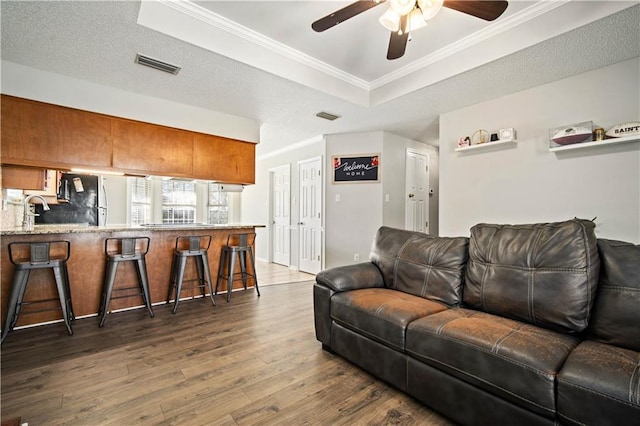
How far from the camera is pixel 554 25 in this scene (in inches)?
87.7

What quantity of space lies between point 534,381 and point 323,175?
4.38 meters

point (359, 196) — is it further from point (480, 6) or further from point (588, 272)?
point (588, 272)


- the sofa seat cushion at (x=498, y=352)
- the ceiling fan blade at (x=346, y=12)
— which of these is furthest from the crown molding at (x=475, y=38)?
the sofa seat cushion at (x=498, y=352)

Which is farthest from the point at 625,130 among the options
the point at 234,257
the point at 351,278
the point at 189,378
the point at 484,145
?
the point at 234,257

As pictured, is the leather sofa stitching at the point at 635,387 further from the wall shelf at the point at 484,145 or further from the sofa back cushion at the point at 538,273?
the wall shelf at the point at 484,145

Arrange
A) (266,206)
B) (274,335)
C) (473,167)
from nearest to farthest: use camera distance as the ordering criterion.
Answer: (274,335)
(473,167)
(266,206)

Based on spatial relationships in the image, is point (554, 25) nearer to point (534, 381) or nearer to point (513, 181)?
point (513, 181)

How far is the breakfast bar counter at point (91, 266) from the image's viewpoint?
8.87ft

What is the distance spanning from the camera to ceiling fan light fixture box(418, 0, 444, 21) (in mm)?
1712

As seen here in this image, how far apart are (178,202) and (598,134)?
7362mm

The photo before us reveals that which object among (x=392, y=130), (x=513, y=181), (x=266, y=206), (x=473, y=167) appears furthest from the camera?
(x=266, y=206)

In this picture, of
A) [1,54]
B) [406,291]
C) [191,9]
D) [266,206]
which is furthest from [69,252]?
[266,206]

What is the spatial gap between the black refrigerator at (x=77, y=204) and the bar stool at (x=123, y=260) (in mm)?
1858

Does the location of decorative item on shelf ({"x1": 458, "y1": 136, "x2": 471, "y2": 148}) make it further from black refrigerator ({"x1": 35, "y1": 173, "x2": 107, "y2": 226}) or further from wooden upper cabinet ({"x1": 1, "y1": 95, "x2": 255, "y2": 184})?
black refrigerator ({"x1": 35, "y1": 173, "x2": 107, "y2": 226})
